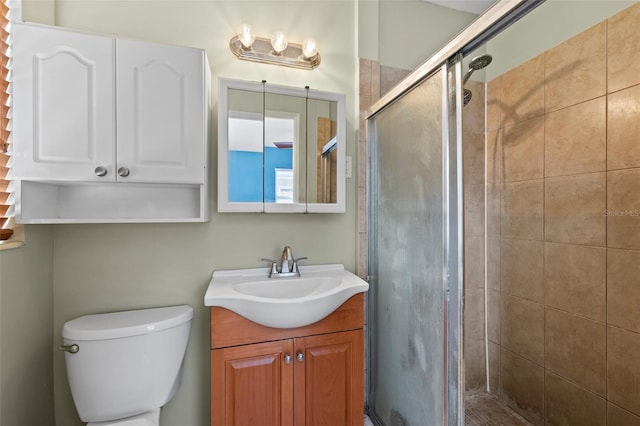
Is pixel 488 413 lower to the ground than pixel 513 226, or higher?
lower

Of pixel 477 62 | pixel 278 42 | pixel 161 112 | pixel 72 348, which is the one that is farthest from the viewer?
pixel 278 42

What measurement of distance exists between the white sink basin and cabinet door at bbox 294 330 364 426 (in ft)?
0.53

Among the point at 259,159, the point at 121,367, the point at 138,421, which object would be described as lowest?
the point at 138,421

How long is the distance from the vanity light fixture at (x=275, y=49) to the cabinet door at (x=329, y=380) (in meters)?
1.42

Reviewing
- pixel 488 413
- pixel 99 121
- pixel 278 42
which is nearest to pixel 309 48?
pixel 278 42

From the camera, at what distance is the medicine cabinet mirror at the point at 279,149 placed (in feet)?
4.38

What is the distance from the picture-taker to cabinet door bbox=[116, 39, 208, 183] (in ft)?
3.60

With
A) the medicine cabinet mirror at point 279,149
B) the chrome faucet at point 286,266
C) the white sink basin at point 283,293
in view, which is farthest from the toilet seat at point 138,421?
the medicine cabinet mirror at point 279,149

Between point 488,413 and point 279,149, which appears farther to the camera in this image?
point 488,413

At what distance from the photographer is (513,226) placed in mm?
1684

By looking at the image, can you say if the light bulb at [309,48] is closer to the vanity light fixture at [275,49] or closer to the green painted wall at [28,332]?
the vanity light fixture at [275,49]

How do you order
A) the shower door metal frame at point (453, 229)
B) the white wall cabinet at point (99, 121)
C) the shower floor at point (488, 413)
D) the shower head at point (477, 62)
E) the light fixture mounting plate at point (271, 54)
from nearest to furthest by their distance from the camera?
1. the shower door metal frame at point (453, 229)
2. the white wall cabinet at point (99, 121)
3. the shower head at point (477, 62)
4. the light fixture mounting plate at point (271, 54)
5. the shower floor at point (488, 413)

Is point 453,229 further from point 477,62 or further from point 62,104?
point 62,104

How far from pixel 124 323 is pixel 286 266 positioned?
28.4 inches
